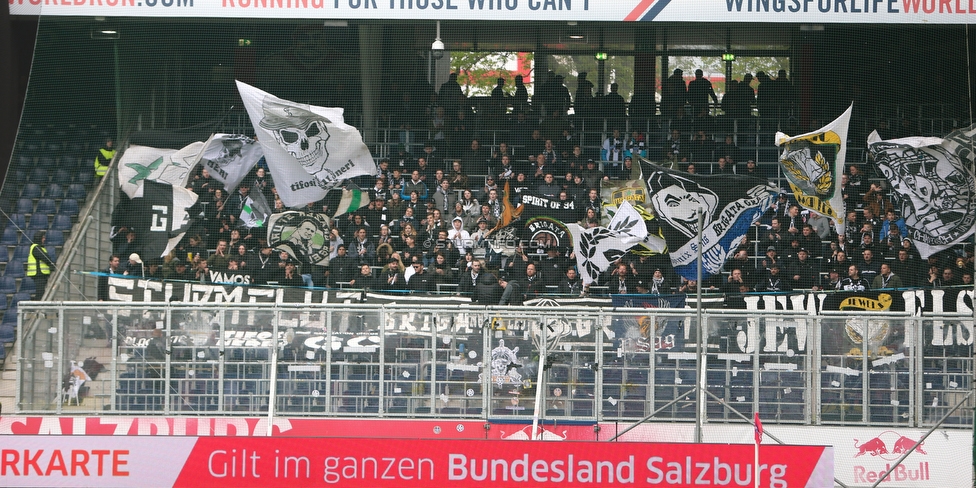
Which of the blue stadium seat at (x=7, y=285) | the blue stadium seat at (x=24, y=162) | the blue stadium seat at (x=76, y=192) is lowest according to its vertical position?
the blue stadium seat at (x=7, y=285)

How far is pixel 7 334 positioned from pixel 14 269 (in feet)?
6.88

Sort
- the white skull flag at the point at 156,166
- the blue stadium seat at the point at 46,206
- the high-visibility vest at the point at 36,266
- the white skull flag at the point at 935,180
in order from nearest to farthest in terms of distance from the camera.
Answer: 1. the white skull flag at the point at 935,180
2. the high-visibility vest at the point at 36,266
3. the white skull flag at the point at 156,166
4. the blue stadium seat at the point at 46,206

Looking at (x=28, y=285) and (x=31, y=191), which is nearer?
(x=28, y=285)

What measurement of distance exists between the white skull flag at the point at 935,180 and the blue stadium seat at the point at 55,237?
12.2 metres

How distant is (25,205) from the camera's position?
1831 centimetres

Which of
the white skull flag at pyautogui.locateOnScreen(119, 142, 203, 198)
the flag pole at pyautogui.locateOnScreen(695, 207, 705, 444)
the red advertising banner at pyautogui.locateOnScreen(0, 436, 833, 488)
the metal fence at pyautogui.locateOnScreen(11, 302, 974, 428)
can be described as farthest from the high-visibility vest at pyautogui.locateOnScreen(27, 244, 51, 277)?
the flag pole at pyautogui.locateOnScreen(695, 207, 705, 444)

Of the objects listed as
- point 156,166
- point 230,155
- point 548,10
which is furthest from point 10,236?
point 548,10

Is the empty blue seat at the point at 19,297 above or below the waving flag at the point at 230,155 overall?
below

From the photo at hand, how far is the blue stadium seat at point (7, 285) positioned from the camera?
653 inches

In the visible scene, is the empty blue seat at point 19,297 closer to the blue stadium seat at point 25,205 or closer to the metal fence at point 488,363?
the blue stadium seat at point 25,205

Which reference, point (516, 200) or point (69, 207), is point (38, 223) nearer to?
point (69, 207)

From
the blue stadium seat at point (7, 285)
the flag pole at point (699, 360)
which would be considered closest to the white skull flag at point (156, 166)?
the blue stadium seat at point (7, 285)

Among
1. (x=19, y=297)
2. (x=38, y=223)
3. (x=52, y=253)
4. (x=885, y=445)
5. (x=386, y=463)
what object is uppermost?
(x=38, y=223)

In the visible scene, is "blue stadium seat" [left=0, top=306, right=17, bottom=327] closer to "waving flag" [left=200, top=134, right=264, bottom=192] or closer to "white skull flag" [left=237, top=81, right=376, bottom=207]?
"waving flag" [left=200, top=134, right=264, bottom=192]
